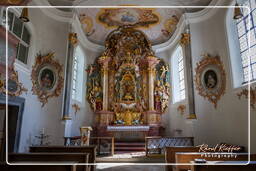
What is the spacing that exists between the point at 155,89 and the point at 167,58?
2388mm

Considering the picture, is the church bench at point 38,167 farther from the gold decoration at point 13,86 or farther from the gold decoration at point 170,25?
the gold decoration at point 170,25

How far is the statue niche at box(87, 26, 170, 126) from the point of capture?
37.4 ft

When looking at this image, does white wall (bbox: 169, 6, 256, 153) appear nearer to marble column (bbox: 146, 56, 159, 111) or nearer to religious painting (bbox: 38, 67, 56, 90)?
marble column (bbox: 146, 56, 159, 111)

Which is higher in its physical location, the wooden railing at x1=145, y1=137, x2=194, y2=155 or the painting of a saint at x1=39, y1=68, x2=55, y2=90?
the painting of a saint at x1=39, y1=68, x2=55, y2=90

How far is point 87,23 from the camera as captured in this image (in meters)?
11.2

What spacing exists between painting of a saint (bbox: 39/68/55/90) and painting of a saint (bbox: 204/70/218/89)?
6934 mm

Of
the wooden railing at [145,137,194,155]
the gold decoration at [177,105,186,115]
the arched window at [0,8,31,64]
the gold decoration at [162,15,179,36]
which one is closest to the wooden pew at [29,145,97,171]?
the wooden railing at [145,137,194,155]

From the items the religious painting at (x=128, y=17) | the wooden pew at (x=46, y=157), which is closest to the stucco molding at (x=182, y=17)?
the religious painting at (x=128, y=17)

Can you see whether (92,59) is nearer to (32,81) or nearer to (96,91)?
(96,91)

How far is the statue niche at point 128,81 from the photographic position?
11.4m

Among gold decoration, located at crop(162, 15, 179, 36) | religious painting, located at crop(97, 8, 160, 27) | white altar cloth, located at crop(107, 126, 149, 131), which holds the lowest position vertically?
white altar cloth, located at crop(107, 126, 149, 131)

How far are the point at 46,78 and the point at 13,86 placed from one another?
75.1 inches

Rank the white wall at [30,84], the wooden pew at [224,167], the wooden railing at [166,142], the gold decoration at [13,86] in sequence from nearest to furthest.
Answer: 1. the wooden pew at [224,167]
2. the gold decoration at [13,86]
3. the white wall at [30,84]
4. the wooden railing at [166,142]

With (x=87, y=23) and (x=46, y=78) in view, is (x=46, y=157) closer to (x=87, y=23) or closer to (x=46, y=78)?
(x=46, y=78)
